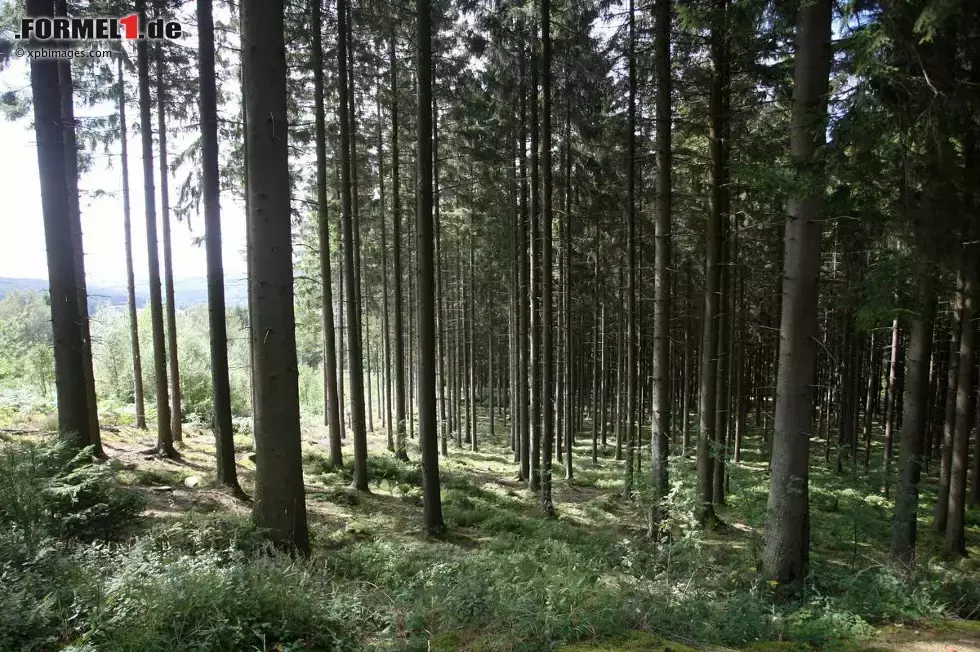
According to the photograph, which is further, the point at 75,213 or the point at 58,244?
the point at 75,213

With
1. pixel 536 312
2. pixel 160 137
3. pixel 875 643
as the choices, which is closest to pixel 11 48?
pixel 160 137

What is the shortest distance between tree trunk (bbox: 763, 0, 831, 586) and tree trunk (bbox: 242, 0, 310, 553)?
6.16m

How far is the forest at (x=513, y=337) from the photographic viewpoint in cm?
414

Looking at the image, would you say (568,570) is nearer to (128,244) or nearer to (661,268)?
(661,268)

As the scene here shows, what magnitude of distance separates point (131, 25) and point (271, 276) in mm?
10565

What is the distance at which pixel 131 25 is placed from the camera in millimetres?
11125

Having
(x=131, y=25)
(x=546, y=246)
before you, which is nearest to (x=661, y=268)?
(x=546, y=246)

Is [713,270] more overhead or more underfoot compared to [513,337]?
more overhead

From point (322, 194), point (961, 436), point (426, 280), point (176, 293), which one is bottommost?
point (961, 436)

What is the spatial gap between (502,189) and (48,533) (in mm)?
14199

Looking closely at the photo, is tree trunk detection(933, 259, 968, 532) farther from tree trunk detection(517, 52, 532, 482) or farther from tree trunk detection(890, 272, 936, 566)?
tree trunk detection(517, 52, 532, 482)

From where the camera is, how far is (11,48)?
10.5 metres

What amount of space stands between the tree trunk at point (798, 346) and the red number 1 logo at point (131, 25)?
44.4ft

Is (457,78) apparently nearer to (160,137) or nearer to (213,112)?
(213,112)
